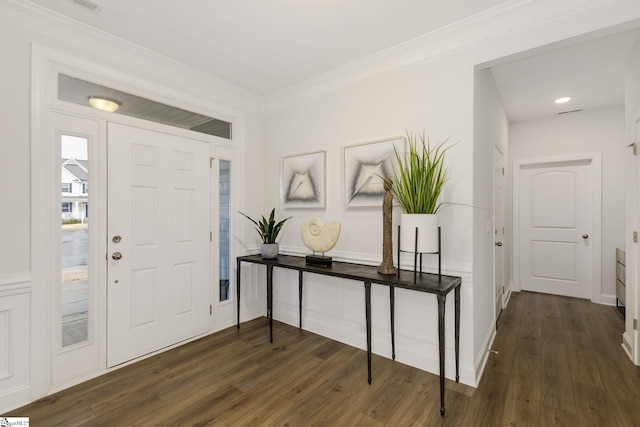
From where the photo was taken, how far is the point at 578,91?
131 inches

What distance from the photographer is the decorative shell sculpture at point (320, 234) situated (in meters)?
2.61

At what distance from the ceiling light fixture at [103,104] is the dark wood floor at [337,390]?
2.09 metres

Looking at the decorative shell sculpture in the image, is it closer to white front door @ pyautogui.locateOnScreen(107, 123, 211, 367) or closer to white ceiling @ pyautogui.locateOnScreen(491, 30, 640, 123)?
white front door @ pyautogui.locateOnScreen(107, 123, 211, 367)

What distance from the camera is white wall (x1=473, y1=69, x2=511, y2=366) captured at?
227 centimetres

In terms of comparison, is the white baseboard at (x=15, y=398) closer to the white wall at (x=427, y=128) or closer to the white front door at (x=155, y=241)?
the white front door at (x=155, y=241)

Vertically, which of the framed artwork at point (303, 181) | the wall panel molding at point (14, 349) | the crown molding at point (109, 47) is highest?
the crown molding at point (109, 47)

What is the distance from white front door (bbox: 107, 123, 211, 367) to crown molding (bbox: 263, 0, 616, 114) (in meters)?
1.40

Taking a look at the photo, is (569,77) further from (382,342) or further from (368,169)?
(382,342)

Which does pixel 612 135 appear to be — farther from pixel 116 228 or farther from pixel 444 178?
pixel 116 228

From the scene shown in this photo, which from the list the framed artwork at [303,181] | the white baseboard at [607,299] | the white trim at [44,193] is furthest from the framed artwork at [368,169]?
the white baseboard at [607,299]

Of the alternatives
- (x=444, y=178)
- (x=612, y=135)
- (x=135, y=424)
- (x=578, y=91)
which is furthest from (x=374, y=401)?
(x=612, y=135)

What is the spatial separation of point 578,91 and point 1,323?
559 centimetres

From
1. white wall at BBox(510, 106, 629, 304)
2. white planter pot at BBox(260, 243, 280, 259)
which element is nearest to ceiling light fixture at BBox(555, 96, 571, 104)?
white wall at BBox(510, 106, 629, 304)

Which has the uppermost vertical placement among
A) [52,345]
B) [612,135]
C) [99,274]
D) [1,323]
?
[612,135]
